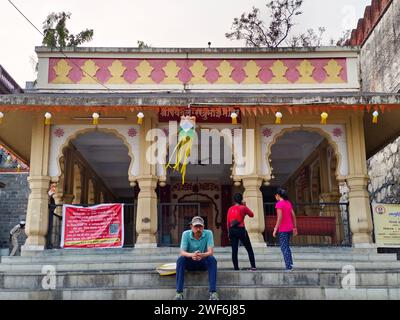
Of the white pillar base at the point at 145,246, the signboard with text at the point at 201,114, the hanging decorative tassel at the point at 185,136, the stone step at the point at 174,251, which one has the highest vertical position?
the signboard with text at the point at 201,114

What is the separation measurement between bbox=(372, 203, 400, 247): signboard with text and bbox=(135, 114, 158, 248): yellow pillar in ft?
15.5

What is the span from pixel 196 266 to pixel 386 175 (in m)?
11.7

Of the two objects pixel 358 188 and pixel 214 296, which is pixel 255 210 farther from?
pixel 214 296

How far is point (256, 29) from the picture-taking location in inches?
1033

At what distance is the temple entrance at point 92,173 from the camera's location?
13438 millimetres

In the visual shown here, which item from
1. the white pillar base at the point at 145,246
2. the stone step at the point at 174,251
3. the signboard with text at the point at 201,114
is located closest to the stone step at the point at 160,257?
the stone step at the point at 174,251

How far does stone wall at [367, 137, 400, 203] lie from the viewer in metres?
16.0

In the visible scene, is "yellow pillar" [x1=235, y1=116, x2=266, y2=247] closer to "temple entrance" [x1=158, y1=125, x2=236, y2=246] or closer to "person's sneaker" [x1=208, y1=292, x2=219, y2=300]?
"person's sneaker" [x1=208, y1=292, x2=219, y2=300]

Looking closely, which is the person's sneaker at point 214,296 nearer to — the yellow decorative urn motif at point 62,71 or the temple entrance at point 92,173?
the temple entrance at point 92,173

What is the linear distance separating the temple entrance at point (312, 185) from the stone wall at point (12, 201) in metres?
10.8

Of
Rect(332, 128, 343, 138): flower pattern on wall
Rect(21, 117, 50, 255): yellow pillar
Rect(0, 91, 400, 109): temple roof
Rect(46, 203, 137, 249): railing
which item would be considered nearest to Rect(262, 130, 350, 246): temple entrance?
Rect(332, 128, 343, 138): flower pattern on wall

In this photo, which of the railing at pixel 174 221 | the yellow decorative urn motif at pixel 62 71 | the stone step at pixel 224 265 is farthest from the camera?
the railing at pixel 174 221
